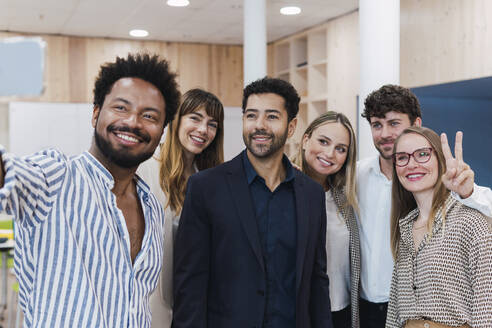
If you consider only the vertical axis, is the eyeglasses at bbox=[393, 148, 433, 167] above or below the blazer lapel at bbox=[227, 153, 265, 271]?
above

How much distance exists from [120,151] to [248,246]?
0.64 metres

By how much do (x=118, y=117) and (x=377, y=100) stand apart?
1394mm

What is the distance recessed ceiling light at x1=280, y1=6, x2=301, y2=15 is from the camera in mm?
5781

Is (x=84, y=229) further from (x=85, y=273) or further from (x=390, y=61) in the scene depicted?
(x=390, y=61)

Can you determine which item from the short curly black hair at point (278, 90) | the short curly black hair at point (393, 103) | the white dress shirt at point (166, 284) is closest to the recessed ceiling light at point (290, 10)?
the short curly black hair at point (393, 103)

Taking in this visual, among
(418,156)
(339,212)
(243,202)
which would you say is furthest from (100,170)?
(339,212)

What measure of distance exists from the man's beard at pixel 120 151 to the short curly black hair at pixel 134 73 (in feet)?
0.38

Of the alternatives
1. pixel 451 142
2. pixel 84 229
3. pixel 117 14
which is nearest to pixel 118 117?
pixel 84 229

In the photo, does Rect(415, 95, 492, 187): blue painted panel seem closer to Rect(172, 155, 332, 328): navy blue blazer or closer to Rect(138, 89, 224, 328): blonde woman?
Rect(138, 89, 224, 328): blonde woman

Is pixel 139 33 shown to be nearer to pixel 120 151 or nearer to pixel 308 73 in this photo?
pixel 308 73

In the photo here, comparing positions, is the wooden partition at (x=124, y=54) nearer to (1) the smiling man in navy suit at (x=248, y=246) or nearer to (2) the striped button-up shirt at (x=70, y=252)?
(1) the smiling man in navy suit at (x=248, y=246)

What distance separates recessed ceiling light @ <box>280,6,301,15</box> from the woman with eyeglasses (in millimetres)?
4196

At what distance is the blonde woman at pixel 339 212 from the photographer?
7.32 ft

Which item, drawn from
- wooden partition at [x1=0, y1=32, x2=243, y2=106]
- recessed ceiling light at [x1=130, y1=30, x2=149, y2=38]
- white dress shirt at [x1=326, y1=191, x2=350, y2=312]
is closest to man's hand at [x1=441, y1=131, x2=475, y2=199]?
white dress shirt at [x1=326, y1=191, x2=350, y2=312]
